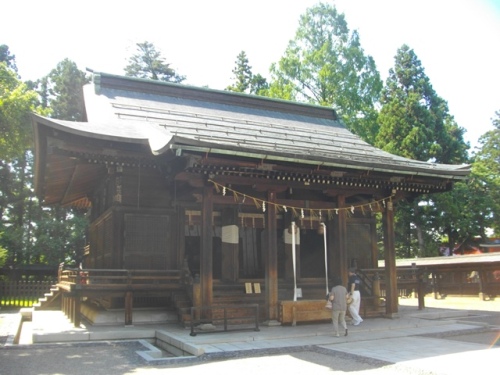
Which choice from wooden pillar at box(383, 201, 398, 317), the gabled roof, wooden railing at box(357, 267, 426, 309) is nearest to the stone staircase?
the gabled roof

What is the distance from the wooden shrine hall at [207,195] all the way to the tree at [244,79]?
26.7 metres

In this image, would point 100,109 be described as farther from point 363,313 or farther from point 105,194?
point 363,313

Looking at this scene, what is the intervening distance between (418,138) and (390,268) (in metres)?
22.7

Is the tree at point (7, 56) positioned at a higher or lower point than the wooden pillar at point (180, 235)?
higher

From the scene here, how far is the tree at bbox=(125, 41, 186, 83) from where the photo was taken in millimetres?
47344

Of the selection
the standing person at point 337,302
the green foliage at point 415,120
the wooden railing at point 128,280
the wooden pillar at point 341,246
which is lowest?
the standing person at point 337,302

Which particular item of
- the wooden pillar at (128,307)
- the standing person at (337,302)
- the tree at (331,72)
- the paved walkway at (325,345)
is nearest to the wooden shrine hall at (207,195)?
the wooden pillar at (128,307)

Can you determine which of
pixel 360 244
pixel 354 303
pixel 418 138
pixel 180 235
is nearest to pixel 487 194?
pixel 418 138

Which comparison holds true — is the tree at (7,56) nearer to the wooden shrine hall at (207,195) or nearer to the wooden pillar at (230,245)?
the wooden shrine hall at (207,195)

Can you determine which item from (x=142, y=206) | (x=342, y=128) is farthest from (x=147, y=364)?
(x=342, y=128)

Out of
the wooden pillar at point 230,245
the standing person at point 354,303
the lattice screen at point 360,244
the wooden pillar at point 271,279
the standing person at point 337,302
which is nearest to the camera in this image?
the standing person at point 337,302

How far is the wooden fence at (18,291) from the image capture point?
21375mm

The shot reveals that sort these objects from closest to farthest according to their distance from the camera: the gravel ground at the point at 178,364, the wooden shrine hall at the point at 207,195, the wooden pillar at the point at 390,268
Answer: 1. the gravel ground at the point at 178,364
2. the wooden shrine hall at the point at 207,195
3. the wooden pillar at the point at 390,268

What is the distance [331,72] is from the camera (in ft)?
102
